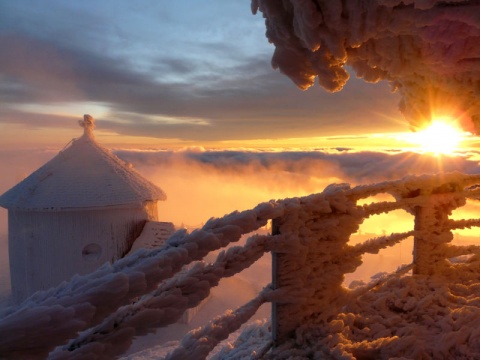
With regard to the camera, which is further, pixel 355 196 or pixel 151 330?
pixel 355 196

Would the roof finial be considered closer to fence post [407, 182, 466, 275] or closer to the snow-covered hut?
the snow-covered hut

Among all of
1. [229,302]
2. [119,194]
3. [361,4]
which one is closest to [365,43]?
[361,4]

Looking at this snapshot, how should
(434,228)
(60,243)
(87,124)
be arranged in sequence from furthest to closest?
(87,124), (60,243), (434,228)

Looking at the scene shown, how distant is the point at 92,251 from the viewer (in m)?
11.8

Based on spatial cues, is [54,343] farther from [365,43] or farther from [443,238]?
[443,238]

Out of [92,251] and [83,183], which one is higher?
[83,183]

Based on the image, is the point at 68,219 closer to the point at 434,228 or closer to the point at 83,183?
the point at 83,183

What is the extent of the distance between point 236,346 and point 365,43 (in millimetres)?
2593

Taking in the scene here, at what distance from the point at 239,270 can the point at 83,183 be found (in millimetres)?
11357

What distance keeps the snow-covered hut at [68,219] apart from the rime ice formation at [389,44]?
9.78m

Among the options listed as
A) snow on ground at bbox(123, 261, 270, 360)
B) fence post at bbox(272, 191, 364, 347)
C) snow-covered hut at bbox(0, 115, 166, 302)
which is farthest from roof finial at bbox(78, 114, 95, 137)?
fence post at bbox(272, 191, 364, 347)

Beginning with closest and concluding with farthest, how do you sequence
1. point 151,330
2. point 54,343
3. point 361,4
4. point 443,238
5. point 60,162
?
point 54,343
point 151,330
point 361,4
point 443,238
point 60,162

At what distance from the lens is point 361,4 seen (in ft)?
8.20

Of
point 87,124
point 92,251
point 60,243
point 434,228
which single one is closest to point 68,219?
point 60,243
